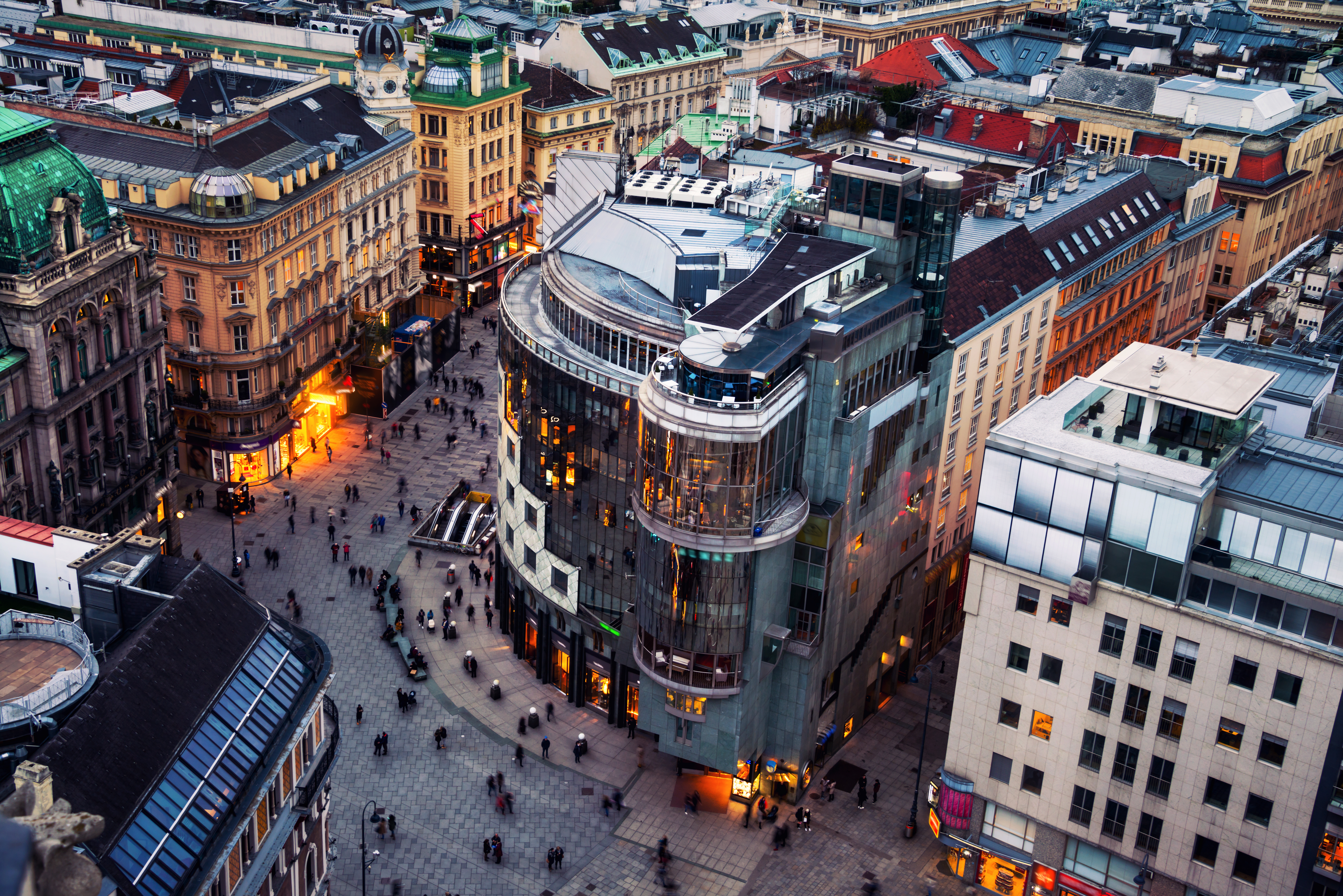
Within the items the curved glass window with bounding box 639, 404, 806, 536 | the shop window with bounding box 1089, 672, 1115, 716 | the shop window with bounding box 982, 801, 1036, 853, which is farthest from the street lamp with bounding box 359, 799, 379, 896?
the shop window with bounding box 1089, 672, 1115, 716

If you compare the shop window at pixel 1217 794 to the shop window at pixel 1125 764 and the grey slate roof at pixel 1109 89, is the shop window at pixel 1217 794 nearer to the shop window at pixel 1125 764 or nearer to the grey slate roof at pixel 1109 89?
the shop window at pixel 1125 764

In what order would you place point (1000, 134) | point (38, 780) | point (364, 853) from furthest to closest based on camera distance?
point (1000, 134)
point (364, 853)
point (38, 780)

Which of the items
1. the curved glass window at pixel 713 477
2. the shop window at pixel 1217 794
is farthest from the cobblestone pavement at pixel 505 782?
the curved glass window at pixel 713 477

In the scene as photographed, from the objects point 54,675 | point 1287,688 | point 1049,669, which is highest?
point 54,675

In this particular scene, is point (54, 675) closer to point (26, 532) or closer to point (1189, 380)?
point (26, 532)

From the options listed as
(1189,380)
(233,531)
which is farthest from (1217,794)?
(233,531)

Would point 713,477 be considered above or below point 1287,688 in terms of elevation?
above

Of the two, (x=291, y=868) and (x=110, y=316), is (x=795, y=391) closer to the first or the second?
(x=291, y=868)

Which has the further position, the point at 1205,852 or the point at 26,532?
the point at 1205,852
